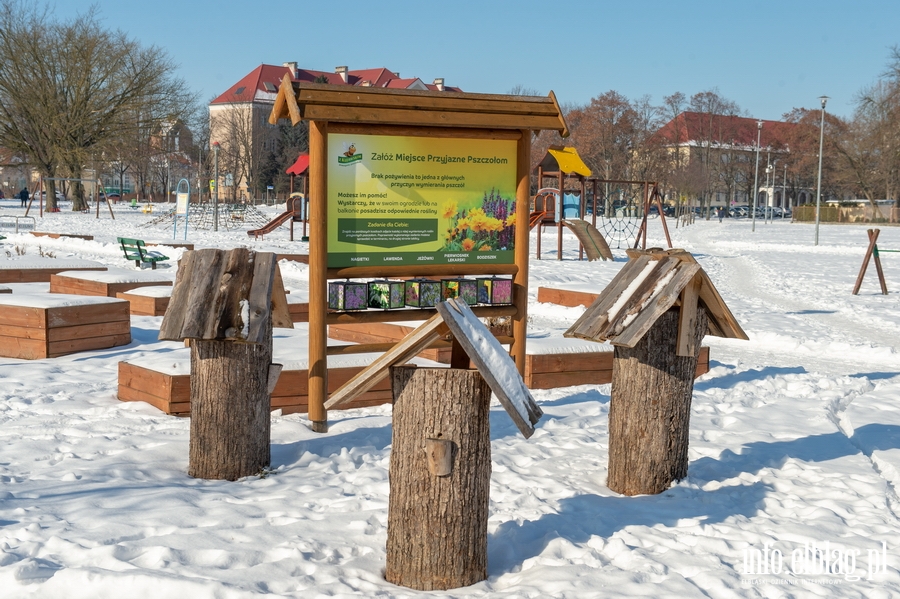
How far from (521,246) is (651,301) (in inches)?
89.0

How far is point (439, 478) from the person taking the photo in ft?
12.7

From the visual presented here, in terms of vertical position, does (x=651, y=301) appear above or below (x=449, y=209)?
below

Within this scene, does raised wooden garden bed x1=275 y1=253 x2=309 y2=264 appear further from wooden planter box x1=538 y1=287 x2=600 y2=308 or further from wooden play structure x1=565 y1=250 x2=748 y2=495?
wooden play structure x1=565 y1=250 x2=748 y2=495

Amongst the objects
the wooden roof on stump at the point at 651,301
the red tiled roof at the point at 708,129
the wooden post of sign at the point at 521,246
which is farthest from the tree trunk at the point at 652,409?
the red tiled roof at the point at 708,129

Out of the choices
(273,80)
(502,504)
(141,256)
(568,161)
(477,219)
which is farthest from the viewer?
(273,80)

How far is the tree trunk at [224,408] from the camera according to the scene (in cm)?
522

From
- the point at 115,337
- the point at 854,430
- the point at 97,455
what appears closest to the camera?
the point at 97,455

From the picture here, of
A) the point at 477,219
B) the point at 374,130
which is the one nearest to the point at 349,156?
the point at 374,130

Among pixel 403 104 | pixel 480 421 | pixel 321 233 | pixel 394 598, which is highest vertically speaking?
pixel 403 104

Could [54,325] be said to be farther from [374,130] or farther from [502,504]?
[502,504]

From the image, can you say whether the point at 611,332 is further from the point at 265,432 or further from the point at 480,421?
the point at 265,432

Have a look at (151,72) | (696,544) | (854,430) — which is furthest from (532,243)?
(696,544)

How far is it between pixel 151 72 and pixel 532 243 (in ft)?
74.4

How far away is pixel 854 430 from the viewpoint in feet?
22.4
